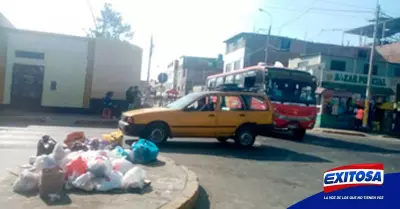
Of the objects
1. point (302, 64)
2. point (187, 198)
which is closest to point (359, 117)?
point (302, 64)

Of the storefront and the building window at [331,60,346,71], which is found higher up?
the building window at [331,60,346,71]

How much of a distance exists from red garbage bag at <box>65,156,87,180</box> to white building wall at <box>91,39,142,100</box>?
16.6m

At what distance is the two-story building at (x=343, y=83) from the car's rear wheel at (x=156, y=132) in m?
19.0

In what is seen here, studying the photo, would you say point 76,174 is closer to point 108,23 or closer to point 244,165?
point 244,165

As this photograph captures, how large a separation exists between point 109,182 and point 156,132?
5.17 m

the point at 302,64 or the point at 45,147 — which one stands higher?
the point at 302,64

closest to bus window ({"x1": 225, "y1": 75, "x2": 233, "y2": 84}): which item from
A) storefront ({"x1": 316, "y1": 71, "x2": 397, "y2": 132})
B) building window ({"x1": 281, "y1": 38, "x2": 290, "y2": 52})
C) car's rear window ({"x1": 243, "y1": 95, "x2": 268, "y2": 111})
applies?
car's rear window ({"x1": 243, "y1": 95, "x2": 268, "y2": 111})

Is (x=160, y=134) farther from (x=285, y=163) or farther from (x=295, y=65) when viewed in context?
(x=295, y=65)

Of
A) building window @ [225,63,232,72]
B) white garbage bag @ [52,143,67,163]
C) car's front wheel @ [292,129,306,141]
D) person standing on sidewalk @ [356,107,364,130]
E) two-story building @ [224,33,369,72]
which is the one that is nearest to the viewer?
white garbage bag @ [52,143,67,163]

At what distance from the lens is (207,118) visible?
10.9m

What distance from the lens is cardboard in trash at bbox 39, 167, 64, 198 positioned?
15.5 ft

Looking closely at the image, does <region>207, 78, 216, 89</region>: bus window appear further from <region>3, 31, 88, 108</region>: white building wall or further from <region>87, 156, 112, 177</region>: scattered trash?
<region>87, 156, 112, 177</region>: scattered trash

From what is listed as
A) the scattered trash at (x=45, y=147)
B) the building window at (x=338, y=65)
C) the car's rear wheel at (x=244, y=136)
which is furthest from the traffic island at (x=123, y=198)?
the building window at (x=338, y=65)

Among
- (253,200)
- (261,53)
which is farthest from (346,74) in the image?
(253,200)
